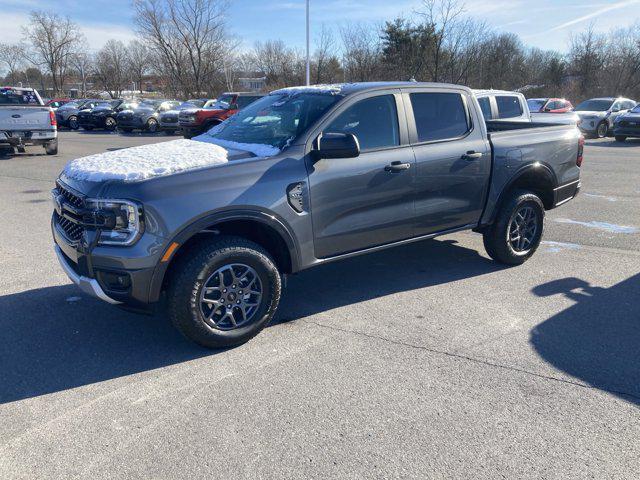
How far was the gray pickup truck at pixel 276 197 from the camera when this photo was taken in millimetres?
3520

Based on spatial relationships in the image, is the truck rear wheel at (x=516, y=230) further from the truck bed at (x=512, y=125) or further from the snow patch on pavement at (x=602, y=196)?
the snow patch on pavement at (x=602, y=196)

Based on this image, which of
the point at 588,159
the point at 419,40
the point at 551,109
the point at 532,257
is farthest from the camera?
the point at 419,40

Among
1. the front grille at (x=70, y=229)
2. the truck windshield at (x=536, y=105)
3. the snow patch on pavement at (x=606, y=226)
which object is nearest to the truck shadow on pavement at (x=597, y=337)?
the snow patch on pavement at (x=606, y=226)

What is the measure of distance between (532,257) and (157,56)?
50282 mm

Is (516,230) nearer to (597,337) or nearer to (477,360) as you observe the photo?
(597,337)

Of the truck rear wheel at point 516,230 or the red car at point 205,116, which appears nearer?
the truck rear wheel at point 516,230

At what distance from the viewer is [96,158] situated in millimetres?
4227

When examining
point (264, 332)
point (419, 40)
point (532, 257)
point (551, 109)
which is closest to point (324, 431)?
point (264, 332)

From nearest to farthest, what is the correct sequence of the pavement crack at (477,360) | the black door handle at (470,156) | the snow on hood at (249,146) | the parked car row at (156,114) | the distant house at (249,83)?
1. the pavement crack at (477,360)
2. the snow on hood at (249,146)
3. the black door handle at (470,156)
4. the parked car row at (156,114)
5. the distant house at (249,83)

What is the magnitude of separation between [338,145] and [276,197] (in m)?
0.61

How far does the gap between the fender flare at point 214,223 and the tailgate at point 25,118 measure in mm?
12798

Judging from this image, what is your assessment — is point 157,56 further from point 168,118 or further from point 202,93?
point 168,118

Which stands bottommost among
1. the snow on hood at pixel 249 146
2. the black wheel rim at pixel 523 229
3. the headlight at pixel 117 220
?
the black wheel rim at pixel 523 229

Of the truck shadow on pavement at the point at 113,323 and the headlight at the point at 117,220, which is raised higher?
the headlight at the point at 117,220
